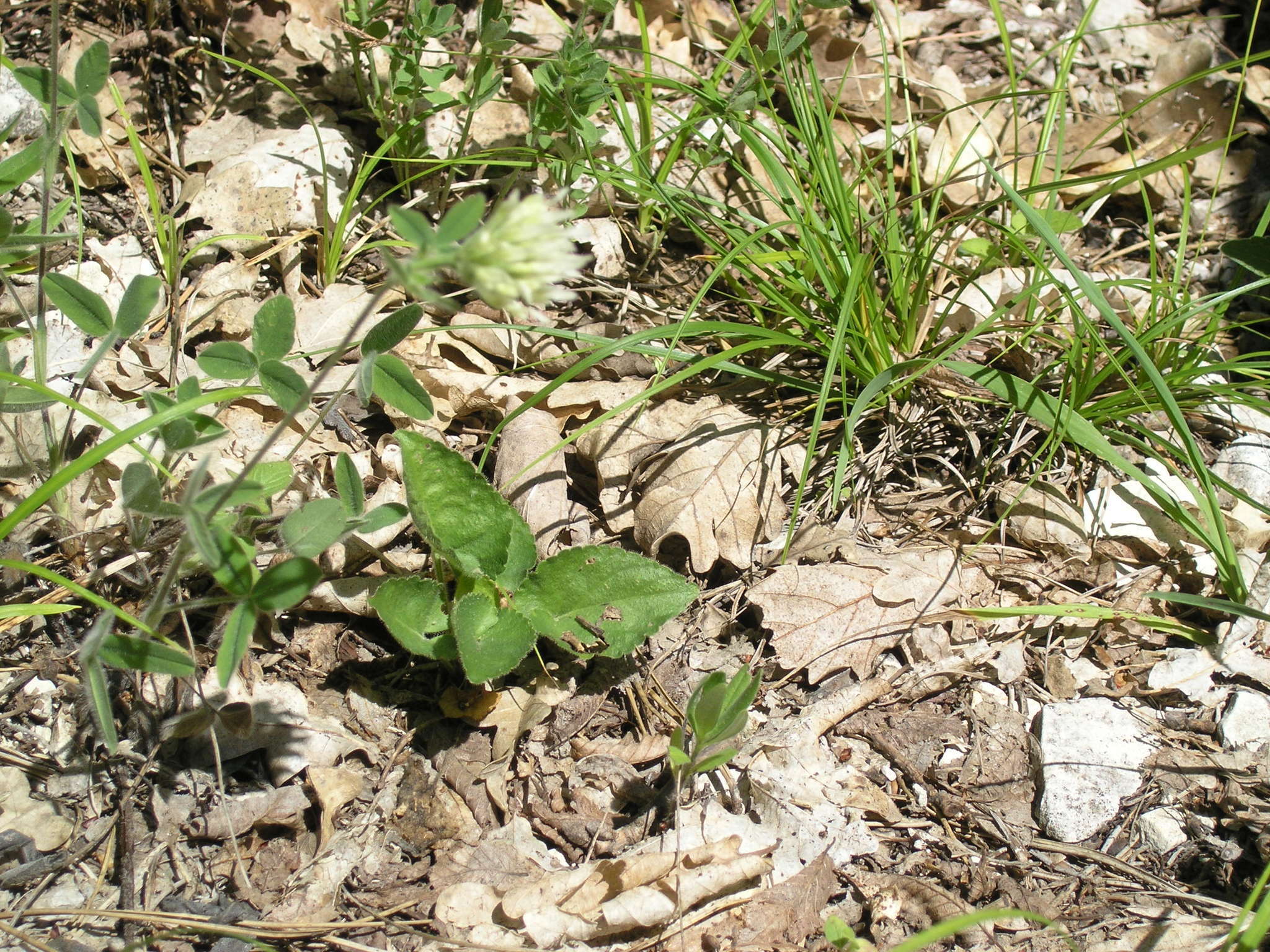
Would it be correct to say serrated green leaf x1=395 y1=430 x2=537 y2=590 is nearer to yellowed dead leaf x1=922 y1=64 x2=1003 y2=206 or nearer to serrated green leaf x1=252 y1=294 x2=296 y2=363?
serrated green leaf x1=252 y1=294 x2=296 y2=363

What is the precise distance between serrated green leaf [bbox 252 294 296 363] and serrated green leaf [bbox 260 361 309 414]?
23 mm

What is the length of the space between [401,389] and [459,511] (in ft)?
0.86

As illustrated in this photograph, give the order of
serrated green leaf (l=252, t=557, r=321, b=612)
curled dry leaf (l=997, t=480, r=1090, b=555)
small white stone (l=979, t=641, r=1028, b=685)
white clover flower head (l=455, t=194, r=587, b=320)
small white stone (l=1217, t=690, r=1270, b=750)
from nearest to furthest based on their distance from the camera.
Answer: white clover flower head (l=455, t=194, r=587, b=320) → serrated green leaf (l=252, t=557, r=321, b=612) → small white stone (l=1217, t=690, r=1270, b=750) → small white stone (l=979, t=641, r=1028, b=685) → curled dry leaf (l=997, t=480, r=1090, b=555)

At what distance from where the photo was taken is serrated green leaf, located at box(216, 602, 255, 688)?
1386 millimetres

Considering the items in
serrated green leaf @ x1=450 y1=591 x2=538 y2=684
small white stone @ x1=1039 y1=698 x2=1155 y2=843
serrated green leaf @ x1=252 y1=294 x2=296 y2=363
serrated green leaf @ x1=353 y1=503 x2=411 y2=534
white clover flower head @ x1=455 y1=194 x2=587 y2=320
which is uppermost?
white clover flower head @ x1=455 y1=194 x2=587 y2=320

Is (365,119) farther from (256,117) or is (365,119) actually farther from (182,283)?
(182,283)

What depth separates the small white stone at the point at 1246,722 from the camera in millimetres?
1891

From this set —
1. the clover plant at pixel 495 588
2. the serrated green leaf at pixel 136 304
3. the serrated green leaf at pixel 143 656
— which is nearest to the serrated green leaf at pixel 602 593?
the clover plant at pixel 495 588

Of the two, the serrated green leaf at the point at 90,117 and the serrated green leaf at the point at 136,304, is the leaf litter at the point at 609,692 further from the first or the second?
the serrated green leaf at the point at 90,117

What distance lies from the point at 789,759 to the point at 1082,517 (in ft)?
3.25

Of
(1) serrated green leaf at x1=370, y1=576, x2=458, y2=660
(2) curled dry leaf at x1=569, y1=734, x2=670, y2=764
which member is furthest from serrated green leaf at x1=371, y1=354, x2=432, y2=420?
(2) curled dry leaf at x1=569, y1=734, x2=670, y2=764

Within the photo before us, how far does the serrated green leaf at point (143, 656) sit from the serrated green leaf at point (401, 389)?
569 millimetres

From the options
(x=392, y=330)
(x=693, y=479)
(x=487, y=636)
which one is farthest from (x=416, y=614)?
(x=693, y=479)

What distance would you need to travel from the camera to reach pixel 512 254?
1.09 m
